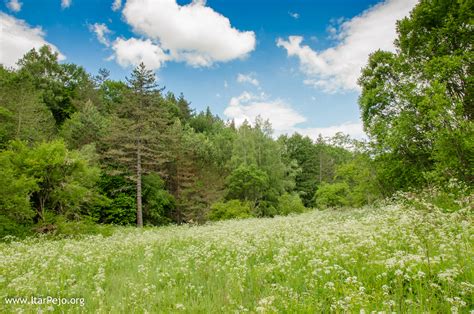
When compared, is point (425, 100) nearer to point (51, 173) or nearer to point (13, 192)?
point (13, 192)

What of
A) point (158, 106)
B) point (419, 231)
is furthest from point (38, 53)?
point (419, 231)

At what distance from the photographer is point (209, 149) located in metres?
49.3

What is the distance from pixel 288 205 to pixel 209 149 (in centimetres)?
1711

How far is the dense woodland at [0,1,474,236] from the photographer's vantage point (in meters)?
14.3

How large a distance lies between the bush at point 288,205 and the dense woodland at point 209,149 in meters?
0.26

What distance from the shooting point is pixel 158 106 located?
1410 inches

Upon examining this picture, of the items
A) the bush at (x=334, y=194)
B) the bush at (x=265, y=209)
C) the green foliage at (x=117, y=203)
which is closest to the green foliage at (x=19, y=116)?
the green foliage at (x=117, y=203)

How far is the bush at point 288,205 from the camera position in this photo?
138ft

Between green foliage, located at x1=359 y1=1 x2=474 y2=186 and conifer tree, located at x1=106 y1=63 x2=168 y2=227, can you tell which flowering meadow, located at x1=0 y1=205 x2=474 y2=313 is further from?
conifer tree, located at x1=106 y1=63 x2=168 y2=227

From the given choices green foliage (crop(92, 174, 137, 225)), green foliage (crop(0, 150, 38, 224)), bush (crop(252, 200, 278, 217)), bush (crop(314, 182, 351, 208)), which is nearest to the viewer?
green foliage (crop(0, 150, 38, 224))

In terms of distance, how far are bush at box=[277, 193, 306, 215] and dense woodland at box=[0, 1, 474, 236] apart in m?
0.26

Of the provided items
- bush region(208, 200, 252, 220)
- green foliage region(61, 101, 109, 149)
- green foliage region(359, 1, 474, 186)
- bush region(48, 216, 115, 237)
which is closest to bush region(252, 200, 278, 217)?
bush region(208, 200, 252, 220)

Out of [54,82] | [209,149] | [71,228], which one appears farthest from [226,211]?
[54,82]

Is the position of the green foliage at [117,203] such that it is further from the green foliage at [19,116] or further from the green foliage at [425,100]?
the green foliage at [425,100]
